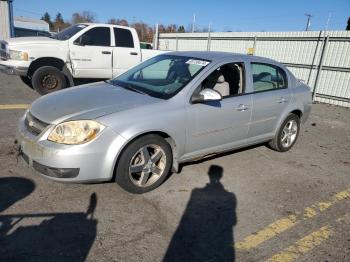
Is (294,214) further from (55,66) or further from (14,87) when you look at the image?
(14,87)

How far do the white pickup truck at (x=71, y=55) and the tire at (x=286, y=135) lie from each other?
5.18 meters

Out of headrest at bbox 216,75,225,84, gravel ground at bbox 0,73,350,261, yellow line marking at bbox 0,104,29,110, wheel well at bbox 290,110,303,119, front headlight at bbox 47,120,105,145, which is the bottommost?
yellow line marking at bbox 0,104,29,110

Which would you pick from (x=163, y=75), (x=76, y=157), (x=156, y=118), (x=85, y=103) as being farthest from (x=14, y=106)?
(x=156, y=118)

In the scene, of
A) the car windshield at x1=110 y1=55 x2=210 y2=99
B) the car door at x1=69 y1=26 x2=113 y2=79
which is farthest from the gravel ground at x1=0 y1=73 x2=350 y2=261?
the car door at x1=69 y1=26 x2=113 y2=79

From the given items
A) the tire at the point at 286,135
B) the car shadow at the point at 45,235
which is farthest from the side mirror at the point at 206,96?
the tire at the point at 286,135

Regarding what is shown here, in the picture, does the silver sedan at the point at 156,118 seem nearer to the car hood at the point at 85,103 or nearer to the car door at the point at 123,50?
the car hood at the point at 85,103

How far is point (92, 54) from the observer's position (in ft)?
28.0

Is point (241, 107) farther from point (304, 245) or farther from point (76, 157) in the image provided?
point (76, 157)

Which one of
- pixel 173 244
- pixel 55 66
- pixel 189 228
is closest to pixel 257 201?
pixel 189 228

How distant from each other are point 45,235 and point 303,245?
91.4 inches

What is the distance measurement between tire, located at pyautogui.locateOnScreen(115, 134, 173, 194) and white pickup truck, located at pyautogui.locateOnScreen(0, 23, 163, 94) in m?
5.42

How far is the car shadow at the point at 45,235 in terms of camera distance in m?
2.58

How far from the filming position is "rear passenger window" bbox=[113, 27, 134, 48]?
8.95m

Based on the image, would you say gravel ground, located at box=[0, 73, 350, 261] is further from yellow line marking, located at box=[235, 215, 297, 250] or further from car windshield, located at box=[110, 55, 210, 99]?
car windshield, located at box=[110, 55, 210, 99]
